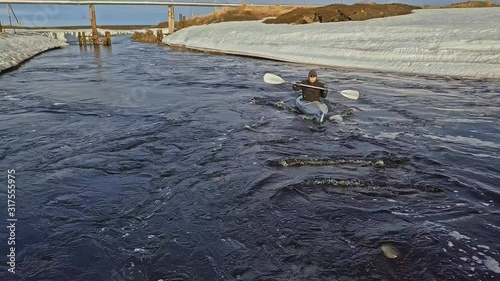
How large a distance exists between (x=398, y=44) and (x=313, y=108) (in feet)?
49.9

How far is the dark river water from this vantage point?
4688 mm

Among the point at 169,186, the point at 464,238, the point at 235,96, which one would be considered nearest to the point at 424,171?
the point at 464,238

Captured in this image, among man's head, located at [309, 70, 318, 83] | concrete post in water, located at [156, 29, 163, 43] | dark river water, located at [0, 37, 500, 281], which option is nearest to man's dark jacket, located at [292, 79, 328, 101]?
man's head, located at [309, 70, 318, 83]

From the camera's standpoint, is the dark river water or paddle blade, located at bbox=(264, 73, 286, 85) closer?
the dark river water

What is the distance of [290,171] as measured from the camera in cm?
750

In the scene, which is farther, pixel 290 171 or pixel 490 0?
pixel 490 0

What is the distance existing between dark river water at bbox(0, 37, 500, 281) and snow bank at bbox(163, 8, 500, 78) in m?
8.49

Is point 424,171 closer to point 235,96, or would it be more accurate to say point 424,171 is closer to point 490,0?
point 235,96

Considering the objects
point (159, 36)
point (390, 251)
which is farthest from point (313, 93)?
point (159, 36)

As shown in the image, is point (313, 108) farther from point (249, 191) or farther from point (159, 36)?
point (159, 36)

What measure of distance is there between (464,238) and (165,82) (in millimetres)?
16011

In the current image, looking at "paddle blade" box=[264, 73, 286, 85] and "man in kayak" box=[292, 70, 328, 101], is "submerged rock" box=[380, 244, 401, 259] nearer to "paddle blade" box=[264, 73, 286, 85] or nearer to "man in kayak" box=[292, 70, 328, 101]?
"man in kayak" box=[292, 70, 328, 101]

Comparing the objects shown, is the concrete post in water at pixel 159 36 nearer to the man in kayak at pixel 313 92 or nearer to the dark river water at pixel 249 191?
the dark river water at pixel 249 191

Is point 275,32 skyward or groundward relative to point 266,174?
skyward
